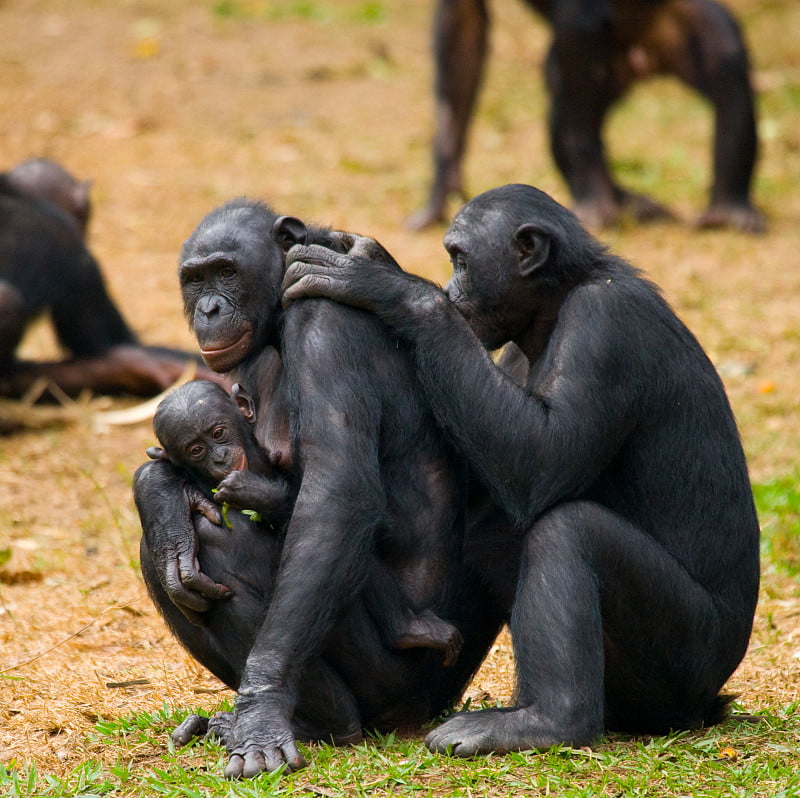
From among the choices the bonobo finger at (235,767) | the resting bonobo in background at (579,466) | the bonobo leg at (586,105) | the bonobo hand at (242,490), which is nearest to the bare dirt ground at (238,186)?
the bonobo leg at (586,105)

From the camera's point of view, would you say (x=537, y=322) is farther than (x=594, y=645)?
Yes

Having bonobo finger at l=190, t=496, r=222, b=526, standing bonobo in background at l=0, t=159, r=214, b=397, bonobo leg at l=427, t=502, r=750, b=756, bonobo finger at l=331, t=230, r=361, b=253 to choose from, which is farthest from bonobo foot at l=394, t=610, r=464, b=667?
standing bonobo in background at l=0, t=159, r=214, b=397

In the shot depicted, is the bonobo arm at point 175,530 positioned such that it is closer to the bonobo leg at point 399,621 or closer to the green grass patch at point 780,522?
the bonobo leg at point 399,621

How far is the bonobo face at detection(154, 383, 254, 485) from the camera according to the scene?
3.77 metres

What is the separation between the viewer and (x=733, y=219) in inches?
428

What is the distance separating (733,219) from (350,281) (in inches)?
305

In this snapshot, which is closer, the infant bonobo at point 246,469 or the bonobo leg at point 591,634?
the bonobo leg at point 591,634

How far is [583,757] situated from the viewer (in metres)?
3.56

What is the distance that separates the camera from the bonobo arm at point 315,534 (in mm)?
3500

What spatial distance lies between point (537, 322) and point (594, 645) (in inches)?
42.5

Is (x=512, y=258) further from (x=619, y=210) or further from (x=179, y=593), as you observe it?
(x=619, y=210)

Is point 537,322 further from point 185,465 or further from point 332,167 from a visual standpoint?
point 332,167

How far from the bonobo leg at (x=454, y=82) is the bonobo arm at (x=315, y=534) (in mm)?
7660

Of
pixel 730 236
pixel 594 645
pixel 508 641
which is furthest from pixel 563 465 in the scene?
pixel 730 236
